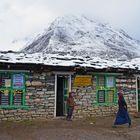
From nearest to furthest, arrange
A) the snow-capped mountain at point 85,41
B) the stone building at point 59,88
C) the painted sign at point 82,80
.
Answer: the stone building at point 59,88, the painted sign at point 82,80, the snow-capped mountain at point 85,41

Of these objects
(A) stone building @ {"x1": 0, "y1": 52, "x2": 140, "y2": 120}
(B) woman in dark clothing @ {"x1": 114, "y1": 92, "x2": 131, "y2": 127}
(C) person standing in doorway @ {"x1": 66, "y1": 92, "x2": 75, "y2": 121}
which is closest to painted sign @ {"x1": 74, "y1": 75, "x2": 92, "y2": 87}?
(A) stone building @ {"x1": 0, "y1": 52, "x2": 140, "y2": 120}

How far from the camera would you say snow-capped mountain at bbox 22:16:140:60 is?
103688 millimetres

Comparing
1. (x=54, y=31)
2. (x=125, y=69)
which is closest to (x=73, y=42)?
(x=54, y=31)

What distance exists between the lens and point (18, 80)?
1520 centimetres

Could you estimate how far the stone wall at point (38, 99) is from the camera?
15125mm

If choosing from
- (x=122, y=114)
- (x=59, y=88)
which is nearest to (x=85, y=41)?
(x=59, y=88)

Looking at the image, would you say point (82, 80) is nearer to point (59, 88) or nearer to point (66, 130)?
point (59, 88)

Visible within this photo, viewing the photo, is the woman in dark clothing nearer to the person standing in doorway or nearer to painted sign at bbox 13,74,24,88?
the person standing in doorway

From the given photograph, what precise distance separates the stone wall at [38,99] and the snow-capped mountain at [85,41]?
248ft

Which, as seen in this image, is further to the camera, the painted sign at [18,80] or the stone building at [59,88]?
the painted sign at [18,80]

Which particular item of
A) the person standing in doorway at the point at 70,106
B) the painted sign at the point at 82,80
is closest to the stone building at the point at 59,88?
the painted sign at the point at 82,80

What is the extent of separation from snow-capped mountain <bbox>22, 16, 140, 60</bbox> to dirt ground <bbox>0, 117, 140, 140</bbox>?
76.9m

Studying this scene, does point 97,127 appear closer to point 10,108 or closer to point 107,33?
point 10,108

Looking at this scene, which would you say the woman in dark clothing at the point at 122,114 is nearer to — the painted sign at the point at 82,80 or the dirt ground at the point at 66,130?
the dirt ground at the point at 66,130
